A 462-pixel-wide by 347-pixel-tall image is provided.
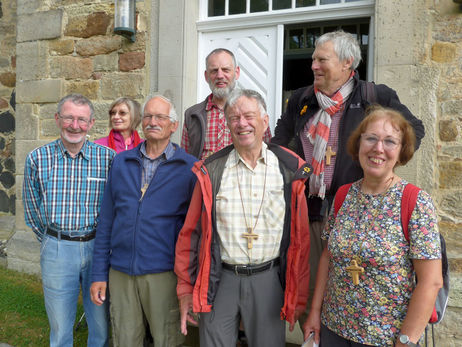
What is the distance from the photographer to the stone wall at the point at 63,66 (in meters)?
4.34

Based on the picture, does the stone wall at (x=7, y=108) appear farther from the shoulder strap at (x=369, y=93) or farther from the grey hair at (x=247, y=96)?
the shoulder strap at (x=369, y=93)

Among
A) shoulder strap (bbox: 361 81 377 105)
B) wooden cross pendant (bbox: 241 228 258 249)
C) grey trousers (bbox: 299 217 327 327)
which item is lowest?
grey trousers (bbox: 299 217 327 327)

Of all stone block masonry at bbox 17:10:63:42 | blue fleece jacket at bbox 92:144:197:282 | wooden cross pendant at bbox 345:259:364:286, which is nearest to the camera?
wooden cross pendant at bbox 345:259:364:286

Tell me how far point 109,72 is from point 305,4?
2.21 m

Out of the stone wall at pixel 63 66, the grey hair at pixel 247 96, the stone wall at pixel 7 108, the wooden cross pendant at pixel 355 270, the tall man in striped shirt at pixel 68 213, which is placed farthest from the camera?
the stone wall at pixel 7 108

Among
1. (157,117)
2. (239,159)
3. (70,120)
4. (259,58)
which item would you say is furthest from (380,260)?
(259,58)

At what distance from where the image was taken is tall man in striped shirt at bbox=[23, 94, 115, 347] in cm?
242

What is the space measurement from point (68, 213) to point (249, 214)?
1178 millimetres

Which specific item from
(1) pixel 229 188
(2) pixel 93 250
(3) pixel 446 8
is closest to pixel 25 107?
(2) pixel 93 250

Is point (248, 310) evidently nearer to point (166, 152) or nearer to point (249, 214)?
point (249, 214)

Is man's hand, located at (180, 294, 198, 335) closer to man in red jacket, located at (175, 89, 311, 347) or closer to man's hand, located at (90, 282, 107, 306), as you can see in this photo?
man in red jacket, located at (175, 89, 311, 347)

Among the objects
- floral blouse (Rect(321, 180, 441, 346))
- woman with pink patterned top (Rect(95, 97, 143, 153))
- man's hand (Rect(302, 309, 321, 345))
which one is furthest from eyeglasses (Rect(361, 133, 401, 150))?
woman with pink patterned top (Rect(95, 97, 143, 153))

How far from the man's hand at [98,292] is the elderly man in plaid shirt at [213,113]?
1.12 m

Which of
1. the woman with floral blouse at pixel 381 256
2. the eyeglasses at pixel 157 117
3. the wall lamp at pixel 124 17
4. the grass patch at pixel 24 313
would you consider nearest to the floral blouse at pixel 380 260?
the woman with floral blouse at pixel 381 256
